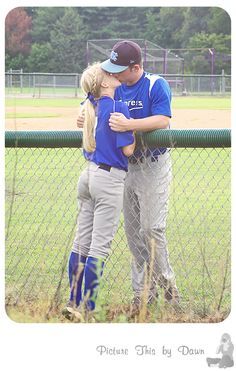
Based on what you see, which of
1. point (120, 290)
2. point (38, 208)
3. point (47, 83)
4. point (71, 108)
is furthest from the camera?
point (47, 83)

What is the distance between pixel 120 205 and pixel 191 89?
96.8ft

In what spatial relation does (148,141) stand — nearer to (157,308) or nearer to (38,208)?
(157,308)

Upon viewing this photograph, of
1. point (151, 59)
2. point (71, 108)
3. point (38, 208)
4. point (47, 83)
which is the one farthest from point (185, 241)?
point (151, 59)

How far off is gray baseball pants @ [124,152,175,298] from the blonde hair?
39 centimetres

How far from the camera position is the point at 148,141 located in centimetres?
383

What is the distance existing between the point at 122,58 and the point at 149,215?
0.84 metres

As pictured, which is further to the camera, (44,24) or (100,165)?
(44,24)

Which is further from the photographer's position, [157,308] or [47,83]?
[47,83]

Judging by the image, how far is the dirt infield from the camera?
18.9 metres

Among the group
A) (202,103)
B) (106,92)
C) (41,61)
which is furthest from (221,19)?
(202,103)

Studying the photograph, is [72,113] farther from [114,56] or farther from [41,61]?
[114,56]

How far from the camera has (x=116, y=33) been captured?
108 ft
